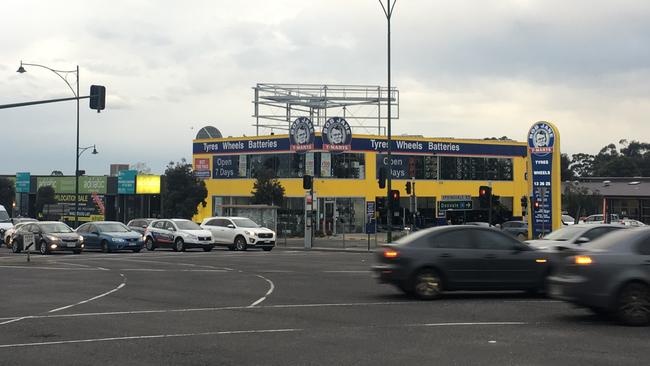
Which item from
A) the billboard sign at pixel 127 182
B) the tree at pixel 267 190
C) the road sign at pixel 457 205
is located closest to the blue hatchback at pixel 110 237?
the tree at pixel 267 190

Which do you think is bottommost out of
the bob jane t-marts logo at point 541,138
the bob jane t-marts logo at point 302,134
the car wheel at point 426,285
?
the car wheel at point 426,285

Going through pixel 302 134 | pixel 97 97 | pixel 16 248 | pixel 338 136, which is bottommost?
pixel 16 248

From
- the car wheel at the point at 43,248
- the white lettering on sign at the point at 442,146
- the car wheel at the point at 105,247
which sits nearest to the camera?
the car wheel at the point at 43,248

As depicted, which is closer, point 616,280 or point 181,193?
point 616,280

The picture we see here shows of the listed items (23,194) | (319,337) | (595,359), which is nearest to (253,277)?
(319,337)

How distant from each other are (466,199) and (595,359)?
59203 millimetres

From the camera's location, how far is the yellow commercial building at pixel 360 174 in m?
62.2

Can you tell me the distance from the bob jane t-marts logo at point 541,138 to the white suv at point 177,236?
18.0 meters

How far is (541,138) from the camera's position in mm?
38406

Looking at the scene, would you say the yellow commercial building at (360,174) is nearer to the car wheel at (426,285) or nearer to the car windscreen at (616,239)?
the car wheel at (426,285)

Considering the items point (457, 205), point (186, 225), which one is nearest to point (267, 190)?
point (457, 205)

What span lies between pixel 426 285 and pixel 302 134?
38311 millimetres

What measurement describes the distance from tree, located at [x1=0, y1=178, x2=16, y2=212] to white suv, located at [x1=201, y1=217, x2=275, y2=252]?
59.5m

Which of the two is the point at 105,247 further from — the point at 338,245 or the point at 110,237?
the point at 338,245
